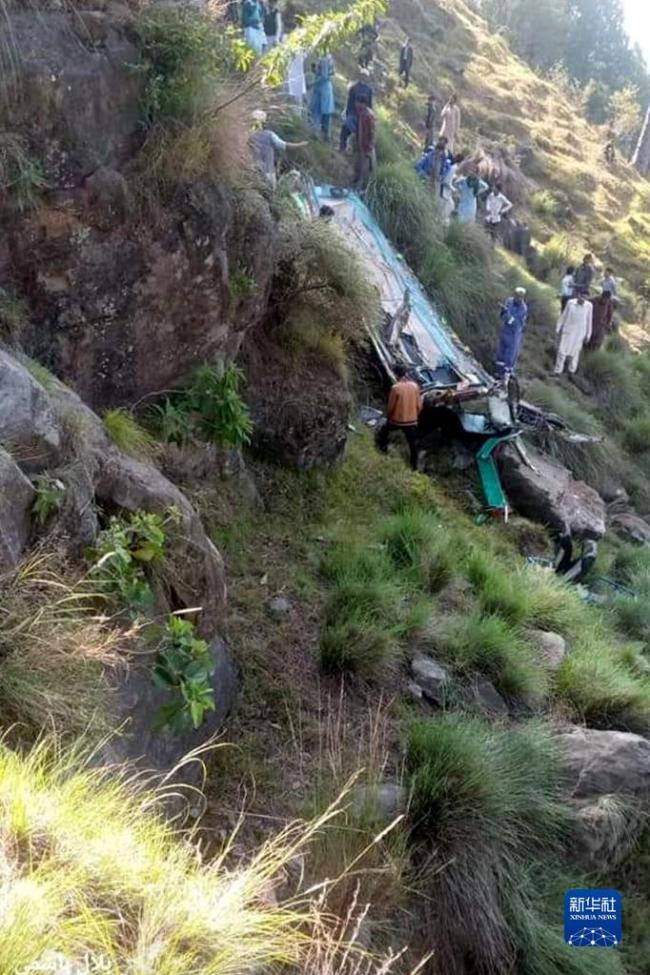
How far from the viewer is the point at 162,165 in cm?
552

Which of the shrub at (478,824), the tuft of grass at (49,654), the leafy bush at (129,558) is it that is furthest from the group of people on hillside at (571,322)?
the tuft of grass at (49,654)

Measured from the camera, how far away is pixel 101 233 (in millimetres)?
5375

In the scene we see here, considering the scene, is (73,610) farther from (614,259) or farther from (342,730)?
(614,259)

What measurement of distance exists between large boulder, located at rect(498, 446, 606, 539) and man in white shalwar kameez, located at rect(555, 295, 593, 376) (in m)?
4.55

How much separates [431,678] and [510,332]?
8.09 meters

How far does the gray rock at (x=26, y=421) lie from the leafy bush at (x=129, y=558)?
1.40ft

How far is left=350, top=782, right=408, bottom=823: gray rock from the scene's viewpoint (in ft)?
12.8

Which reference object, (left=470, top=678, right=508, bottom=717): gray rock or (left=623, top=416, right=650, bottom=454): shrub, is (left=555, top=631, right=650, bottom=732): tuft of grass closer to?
(left=470, top=678, right=508, bottom=717): gray rock

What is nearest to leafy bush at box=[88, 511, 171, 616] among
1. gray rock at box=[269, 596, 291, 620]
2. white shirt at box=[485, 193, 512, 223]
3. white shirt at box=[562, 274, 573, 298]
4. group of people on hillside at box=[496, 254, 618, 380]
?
gray rock at box=[269, 596, 291, 620]

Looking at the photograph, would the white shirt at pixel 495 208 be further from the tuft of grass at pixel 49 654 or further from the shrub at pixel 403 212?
the tuft of grass at pixel 49 654

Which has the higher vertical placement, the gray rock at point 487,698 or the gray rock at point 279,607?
the gray rock at point 279,607

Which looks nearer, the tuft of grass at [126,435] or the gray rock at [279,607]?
the tuft of grass at [126,435]

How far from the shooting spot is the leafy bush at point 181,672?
3.61 m

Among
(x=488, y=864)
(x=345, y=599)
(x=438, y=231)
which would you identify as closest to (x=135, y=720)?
(x=488, y=864)
